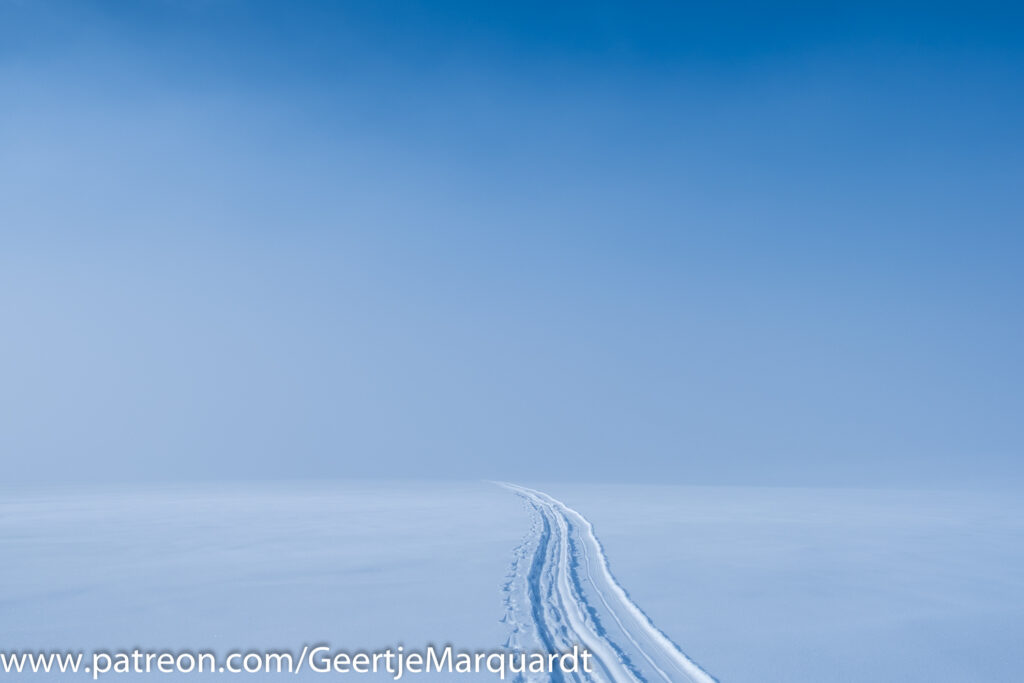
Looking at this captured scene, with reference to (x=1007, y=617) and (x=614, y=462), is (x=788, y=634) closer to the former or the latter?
(x=1007, y=617)

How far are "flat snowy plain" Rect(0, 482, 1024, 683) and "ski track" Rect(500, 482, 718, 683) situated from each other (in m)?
0.04

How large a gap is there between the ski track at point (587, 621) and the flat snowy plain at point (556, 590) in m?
0.04

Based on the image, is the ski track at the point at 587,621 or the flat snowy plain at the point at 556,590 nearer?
the ski track at the point at 587,621

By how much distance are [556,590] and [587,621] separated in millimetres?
1864

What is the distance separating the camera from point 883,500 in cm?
3416

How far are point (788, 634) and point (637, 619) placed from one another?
1.76 meters

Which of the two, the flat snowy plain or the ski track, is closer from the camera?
the ski track

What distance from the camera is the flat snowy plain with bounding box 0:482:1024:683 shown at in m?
7.99

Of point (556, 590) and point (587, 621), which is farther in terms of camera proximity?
point (556, 590)

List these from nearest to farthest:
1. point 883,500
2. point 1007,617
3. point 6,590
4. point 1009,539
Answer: point 1007,617 < point 6,590 < point 1009,539 < point 883,500

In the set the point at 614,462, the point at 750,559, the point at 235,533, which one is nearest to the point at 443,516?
the point at 235,533

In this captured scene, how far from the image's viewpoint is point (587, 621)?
871 centimetres

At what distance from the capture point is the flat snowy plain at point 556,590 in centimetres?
799

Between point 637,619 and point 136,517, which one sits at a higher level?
point 136,517
